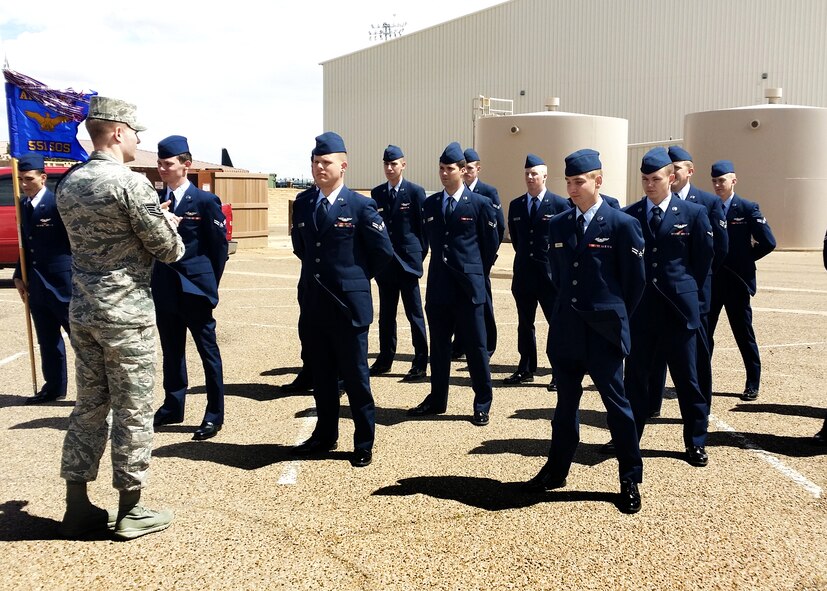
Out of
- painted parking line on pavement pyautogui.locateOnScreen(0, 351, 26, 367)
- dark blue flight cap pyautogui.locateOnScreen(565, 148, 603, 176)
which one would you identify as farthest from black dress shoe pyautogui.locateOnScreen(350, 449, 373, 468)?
painted parking line on pavement pyautogui.locateOnScreen(0, 351, 26, 367)

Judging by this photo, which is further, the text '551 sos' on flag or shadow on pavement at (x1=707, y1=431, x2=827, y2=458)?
the text '551 sos' on flag

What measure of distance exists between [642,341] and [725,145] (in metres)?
20.3

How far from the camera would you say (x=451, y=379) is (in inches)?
319

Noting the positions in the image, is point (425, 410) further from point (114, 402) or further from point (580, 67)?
point (580, 67)

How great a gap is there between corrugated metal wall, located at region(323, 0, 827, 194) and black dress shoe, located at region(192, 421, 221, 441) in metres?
27.1

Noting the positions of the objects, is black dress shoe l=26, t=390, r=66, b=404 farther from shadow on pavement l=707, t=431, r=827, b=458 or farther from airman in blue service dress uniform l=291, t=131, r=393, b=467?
shadow on pavement l=707, t=431, r=827, b=458

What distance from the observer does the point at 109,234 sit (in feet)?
13.5

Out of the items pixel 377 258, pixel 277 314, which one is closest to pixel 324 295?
pixel 377 258

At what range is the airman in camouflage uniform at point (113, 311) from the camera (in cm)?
411

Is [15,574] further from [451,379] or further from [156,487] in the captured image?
[451,379]

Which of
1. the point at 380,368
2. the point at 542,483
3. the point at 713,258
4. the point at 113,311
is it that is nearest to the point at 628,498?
the point at 542,483

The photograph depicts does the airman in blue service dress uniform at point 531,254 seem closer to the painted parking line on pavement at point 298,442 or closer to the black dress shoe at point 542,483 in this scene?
the painted parking line on pavement at point 298,442

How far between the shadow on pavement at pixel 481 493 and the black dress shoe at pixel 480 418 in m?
1.26

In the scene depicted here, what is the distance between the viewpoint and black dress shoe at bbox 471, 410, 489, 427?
641 cm
